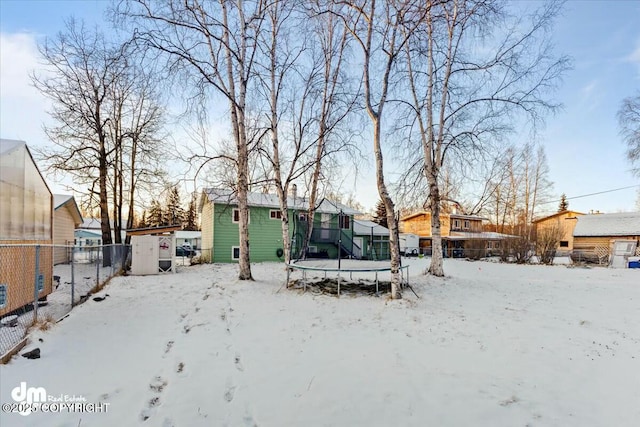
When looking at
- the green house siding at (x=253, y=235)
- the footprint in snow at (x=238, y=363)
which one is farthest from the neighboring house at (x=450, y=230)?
the footprint in snow at (x=238, y=363)

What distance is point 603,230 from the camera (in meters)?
A: 27.6

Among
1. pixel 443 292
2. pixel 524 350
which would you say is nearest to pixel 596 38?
pixel 443 292

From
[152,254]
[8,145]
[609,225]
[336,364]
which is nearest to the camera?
[336,364]

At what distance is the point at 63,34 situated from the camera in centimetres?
1256

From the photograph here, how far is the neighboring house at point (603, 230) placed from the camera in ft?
85.4

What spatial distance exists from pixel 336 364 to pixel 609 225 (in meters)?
34.7

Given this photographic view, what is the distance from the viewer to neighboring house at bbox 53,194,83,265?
57.3 feet

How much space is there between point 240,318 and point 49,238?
6588mm

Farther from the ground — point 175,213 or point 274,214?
→ point 175,213

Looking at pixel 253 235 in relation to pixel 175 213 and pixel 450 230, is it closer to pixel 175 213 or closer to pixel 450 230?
pixel 450 230

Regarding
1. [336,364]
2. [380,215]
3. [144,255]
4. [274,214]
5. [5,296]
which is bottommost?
[336,364]

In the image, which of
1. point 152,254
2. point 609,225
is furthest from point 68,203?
point 609,225

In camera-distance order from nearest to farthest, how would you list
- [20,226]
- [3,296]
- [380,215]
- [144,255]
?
1. [3,296]
2. [20,226]
3. [144,255]
4. [380,215]

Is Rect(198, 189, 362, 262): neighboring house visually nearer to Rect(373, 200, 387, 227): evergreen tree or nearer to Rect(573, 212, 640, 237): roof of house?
Rect(373, 200, 387, 227): evergreen tree
